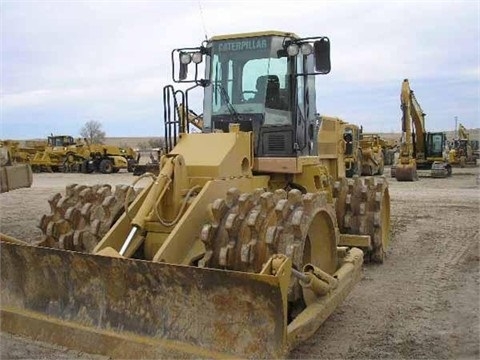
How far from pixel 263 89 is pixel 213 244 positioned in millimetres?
2459

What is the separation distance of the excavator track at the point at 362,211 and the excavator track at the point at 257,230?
2719mm

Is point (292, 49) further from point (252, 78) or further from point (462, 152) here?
point (462, 152)

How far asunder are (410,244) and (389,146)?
29300 mm

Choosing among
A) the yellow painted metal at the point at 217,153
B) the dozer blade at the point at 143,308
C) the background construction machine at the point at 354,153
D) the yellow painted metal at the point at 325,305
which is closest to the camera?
the dozer blade at the point at 143,308

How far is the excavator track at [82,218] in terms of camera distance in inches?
219

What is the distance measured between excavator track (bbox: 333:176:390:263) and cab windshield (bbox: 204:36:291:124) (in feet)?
5.70

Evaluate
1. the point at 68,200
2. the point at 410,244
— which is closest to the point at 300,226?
the point at 68,200

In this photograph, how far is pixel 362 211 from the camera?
764 cm

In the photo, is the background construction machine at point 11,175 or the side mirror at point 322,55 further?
the background construction machine at point 11,175

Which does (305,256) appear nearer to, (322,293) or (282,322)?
(322,293)

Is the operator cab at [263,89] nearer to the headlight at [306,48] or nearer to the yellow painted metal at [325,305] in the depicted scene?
the headlight at [306,48]

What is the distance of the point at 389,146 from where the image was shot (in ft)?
122

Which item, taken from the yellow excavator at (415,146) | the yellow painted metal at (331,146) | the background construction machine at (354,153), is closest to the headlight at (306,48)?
the yellow painted metal at (331,146)

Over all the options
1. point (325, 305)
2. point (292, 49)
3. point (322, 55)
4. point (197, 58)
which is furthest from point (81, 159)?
point (325, 305)
